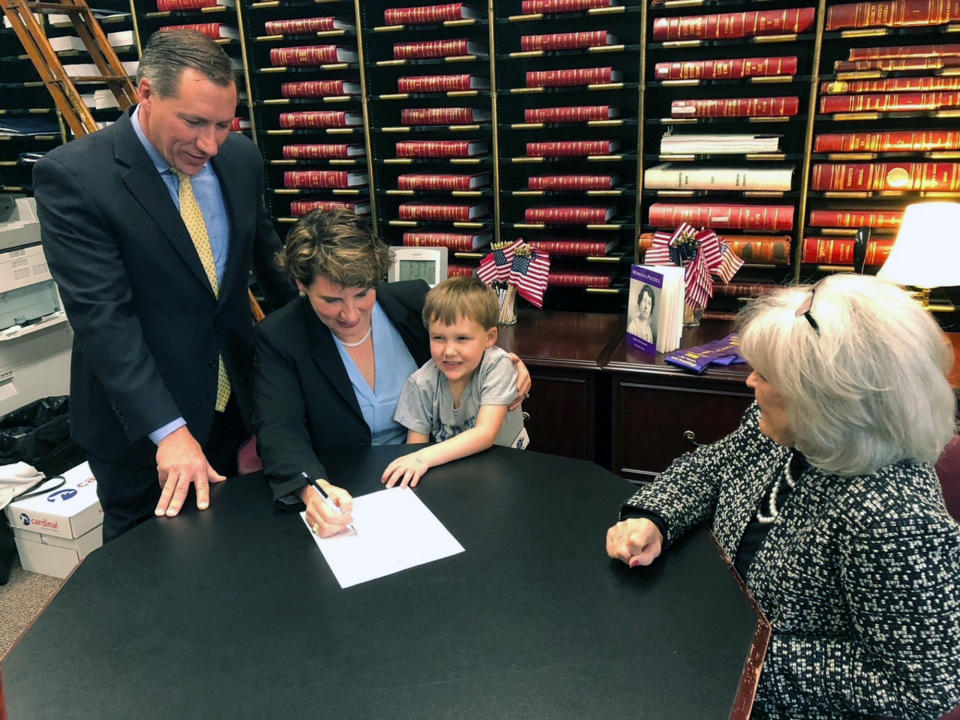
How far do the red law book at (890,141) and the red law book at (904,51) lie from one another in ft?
0.93

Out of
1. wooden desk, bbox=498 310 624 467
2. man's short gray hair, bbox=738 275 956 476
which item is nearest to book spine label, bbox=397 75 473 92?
wooden desk, bbox=498 310 624 467

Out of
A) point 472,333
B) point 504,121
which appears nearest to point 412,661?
point 472,333

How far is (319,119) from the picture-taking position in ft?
12.5

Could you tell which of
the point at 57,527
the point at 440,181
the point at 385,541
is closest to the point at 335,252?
the point at 385,541

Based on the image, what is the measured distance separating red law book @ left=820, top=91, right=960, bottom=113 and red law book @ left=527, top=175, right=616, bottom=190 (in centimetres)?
93

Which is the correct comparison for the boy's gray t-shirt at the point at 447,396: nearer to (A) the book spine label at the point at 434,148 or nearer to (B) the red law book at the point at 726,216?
(B) the red law book at the point at 726,216

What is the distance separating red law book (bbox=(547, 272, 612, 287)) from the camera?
3.47 metres

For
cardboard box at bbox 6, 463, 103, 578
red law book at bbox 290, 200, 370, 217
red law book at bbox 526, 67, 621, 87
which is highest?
red law book at bbox 526, 67, 621, 87

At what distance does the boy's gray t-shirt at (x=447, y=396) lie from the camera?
183 cm

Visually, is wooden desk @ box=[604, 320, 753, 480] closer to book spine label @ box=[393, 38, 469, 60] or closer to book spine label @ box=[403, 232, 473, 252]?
book spine label @ box=[403, 232, 473, 252]

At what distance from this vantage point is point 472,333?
1.78 meters

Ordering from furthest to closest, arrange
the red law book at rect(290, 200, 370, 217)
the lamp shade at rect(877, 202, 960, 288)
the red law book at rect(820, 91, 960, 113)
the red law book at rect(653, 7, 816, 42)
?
the red law book at rect(290, 200, 370, 217)
the red law book at rect(653, 7, 816, 42)
the red law book at rect(820, 91, 960, 113)
the lamp shade at rect(877, 202, 960, 288)

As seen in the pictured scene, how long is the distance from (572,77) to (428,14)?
0.77 metres

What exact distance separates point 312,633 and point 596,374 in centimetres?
179
